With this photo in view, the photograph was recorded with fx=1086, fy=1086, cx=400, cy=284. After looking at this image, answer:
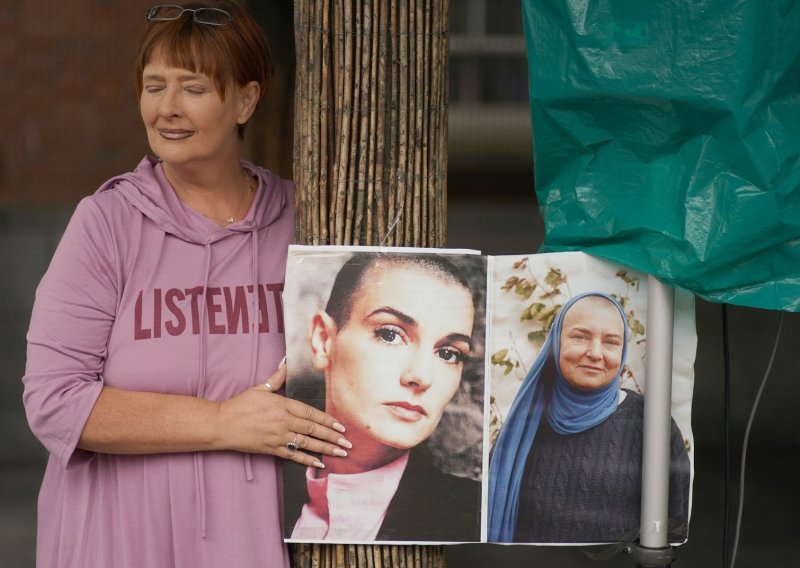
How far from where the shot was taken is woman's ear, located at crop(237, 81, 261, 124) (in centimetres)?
164

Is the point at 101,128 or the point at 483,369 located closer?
the point at 483,369

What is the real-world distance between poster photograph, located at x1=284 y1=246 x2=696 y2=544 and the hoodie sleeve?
0.27 meters

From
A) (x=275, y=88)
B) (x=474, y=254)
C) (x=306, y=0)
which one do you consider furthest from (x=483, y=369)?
(x=275, y=88)

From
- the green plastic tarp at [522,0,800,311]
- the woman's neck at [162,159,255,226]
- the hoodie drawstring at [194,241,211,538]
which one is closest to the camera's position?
the green plastic tarp at [522,0,800,311]

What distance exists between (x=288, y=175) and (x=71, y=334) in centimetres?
219

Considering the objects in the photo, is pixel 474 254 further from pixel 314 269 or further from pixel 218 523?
pixel 218 523

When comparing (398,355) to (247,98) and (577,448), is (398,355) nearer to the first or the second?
(577,448)

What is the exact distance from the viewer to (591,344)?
1.53m

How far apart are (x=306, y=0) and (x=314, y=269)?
388mm

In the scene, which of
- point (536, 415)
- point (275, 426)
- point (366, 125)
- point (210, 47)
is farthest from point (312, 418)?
point (210, 47)

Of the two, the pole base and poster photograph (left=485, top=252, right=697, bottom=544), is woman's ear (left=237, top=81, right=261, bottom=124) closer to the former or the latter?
poster photograph (left=485, top=252, right=697, bottom=544)

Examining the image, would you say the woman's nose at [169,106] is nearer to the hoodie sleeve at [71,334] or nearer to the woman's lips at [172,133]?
the woman's lips at [172,133]

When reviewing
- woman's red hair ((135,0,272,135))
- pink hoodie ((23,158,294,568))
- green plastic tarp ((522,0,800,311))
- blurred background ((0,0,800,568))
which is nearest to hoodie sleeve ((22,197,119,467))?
pink hoodie ((23,158,294,568))

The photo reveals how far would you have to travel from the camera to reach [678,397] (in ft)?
5.04
